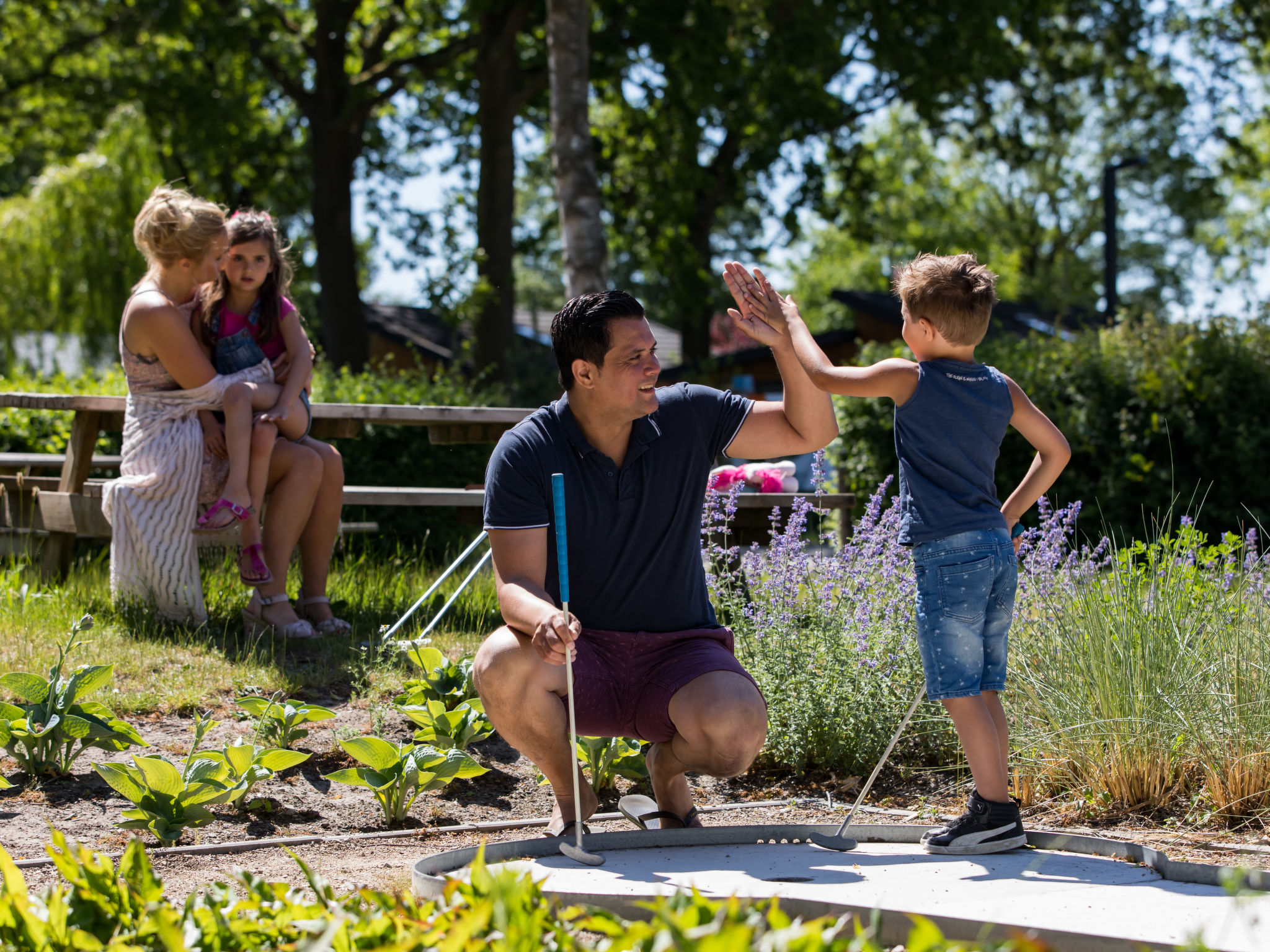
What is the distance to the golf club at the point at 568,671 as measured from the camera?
2.58m

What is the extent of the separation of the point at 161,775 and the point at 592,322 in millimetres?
1508

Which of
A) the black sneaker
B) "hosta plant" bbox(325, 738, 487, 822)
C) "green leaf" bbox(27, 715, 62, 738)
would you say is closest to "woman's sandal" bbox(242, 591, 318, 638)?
"green leaf" bbox(27, 715, 62, 738)

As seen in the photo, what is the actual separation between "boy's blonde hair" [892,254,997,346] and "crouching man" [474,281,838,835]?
1.20ft

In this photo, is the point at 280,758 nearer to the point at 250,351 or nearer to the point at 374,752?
the point at 374,752

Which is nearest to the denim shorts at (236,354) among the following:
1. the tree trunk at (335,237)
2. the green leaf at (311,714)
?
the green leaf at (311,714)

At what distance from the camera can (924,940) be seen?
153 centimetres

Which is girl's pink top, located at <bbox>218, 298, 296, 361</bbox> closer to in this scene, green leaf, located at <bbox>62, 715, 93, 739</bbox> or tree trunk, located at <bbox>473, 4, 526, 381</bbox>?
green leaf, located at <bbox>62, 715, 93, 739</bbox>

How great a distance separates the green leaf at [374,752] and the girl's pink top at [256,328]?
8.40 feet

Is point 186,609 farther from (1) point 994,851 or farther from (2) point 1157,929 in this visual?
(2) point 1157,929

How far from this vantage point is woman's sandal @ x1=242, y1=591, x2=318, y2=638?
4.87 meters

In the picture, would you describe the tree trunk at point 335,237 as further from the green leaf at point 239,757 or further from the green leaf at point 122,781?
the green leaf at point 122,781

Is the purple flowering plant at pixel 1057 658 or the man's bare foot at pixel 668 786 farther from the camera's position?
the purple flowering plant at pixel 1057 658

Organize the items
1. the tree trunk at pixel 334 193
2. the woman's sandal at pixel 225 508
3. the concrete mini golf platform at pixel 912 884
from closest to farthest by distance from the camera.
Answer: the concrete mini golf platform at pixel 912 884 < the woman's sandal at pixel 225 508 < the tree trunk at pixel 334 193

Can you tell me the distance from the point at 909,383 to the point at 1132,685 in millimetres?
1124
